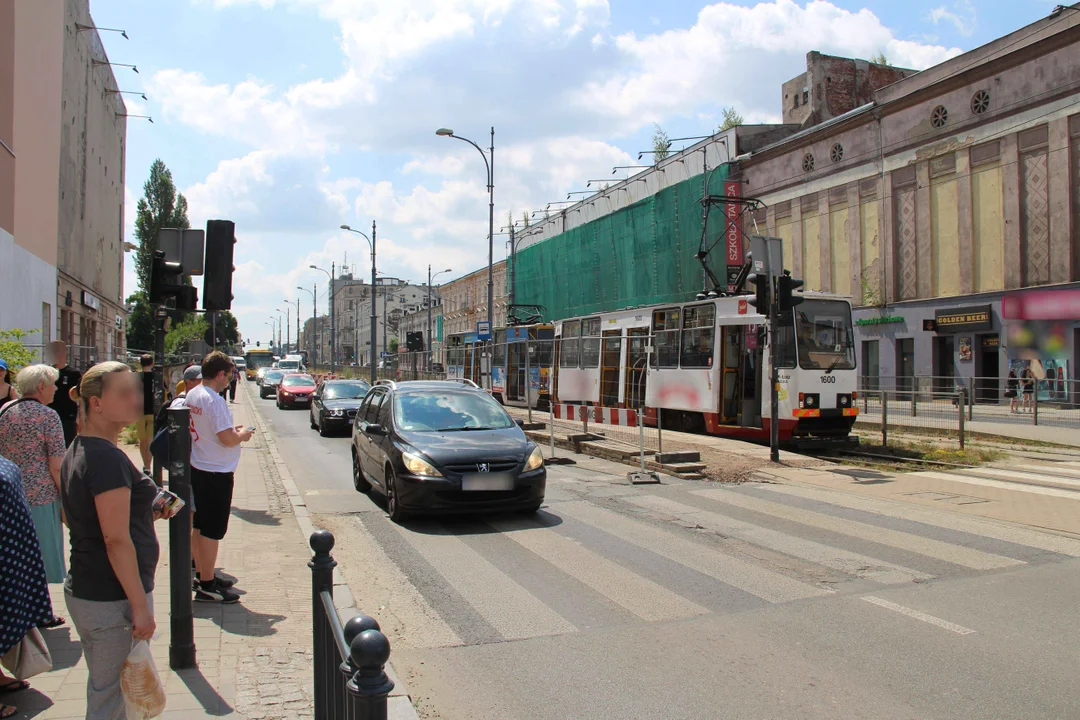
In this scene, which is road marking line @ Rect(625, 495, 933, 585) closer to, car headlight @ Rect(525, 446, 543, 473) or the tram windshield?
car headlight @ Rect(525, 446, 543, 473)

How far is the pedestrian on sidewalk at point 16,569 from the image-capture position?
10.2ft

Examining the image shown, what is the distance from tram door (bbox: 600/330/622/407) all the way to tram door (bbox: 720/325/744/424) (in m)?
2.24

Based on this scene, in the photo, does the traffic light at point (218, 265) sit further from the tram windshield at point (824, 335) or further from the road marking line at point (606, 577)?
the tram windshield at point (824, 335)

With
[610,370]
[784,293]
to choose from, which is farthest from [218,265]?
[610,370]

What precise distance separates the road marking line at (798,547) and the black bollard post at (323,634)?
15.7 ft

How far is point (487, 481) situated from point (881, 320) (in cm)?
2865

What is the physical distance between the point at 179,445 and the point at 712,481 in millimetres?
8537

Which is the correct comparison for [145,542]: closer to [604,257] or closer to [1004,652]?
[1004,652]

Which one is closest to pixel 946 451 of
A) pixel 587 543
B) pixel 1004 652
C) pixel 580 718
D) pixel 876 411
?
pixel 876 411

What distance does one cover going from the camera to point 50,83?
23.7m

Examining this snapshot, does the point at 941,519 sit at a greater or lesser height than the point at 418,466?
lesser

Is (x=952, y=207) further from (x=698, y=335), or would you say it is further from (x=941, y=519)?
(x=941, y=519)

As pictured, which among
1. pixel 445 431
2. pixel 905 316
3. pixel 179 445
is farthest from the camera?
pixel 905 316

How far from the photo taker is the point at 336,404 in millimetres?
20609
